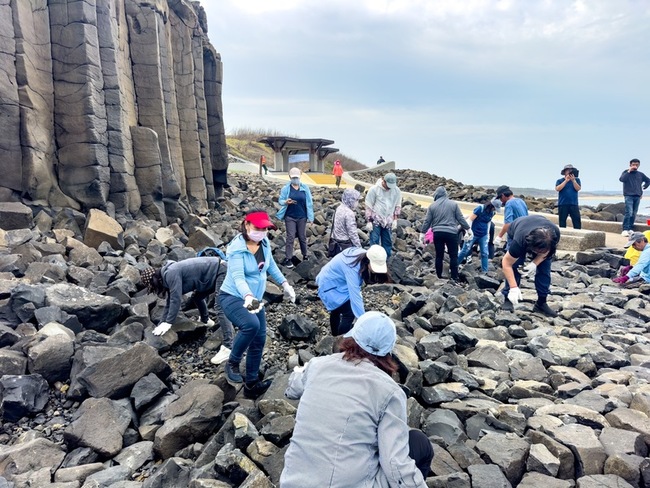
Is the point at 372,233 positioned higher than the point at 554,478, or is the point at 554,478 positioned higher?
the point at 372,233

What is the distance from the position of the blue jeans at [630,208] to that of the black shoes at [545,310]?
23.1ft

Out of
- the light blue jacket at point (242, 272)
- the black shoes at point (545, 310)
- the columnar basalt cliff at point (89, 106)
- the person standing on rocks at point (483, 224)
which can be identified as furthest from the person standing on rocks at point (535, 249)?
the columnar basalt cliff at point (89, 106)

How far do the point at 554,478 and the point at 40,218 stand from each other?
9.16 metres

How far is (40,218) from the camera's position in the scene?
8344 millimetres

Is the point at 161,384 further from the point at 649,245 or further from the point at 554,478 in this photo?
the point at 649,245

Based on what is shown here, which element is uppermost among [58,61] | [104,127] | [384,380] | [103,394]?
[58,61]

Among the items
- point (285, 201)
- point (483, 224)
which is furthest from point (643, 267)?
point (285, 201)

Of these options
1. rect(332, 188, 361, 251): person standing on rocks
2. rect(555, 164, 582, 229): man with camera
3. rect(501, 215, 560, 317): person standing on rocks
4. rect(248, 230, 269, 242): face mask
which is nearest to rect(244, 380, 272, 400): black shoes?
rect(248, 230, 269, 242): face mask

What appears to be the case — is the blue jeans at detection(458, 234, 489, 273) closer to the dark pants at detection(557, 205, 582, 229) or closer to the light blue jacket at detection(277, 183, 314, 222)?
the light blue jacket at detection(277, 183, 314, 222)

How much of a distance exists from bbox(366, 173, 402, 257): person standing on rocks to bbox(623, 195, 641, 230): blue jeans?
744 cm

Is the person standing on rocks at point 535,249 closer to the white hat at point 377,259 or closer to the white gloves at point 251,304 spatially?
the white hat at point 377,259

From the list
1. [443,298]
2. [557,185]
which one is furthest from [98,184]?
[557,185]

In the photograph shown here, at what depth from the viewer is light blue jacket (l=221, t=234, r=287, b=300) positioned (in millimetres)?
4074

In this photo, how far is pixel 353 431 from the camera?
2189 mm
